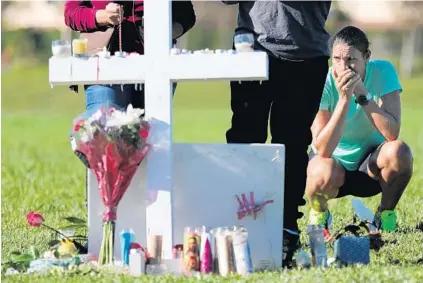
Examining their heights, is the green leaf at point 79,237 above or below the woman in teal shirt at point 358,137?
below

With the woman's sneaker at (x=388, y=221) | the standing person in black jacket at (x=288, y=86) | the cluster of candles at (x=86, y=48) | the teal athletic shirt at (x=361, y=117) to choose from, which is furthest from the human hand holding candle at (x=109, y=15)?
the woman's sneaker at (x=388, y=221)

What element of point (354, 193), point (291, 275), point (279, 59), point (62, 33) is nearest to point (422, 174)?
point (354, 193)

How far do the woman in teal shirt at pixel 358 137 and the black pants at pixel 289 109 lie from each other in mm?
184

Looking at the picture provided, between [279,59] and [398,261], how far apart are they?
1.13 meters

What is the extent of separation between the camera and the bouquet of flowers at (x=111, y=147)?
4.88 m

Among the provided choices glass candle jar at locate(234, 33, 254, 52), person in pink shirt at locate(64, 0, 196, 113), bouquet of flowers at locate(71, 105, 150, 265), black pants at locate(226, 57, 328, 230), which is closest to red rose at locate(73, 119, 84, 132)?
bouquet of flowers at locate(71, 105, 150, 265)

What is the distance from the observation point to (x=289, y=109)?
18.0ft

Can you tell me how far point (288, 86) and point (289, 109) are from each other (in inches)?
4.5

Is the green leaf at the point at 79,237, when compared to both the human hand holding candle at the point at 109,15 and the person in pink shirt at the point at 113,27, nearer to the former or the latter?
the person in pink shirt at the point at 113,27

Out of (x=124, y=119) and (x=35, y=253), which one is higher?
(x=124, y=119)

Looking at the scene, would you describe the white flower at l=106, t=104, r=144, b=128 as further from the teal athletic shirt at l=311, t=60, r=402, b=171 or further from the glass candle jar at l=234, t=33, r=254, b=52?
the teal athletic shirt at l=311, t=60, r=402, b=171

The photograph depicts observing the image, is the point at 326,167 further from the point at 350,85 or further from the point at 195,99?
the point at 195,99

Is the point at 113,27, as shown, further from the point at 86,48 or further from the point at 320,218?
the point at 320,218

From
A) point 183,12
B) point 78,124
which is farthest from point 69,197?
point 78,124
